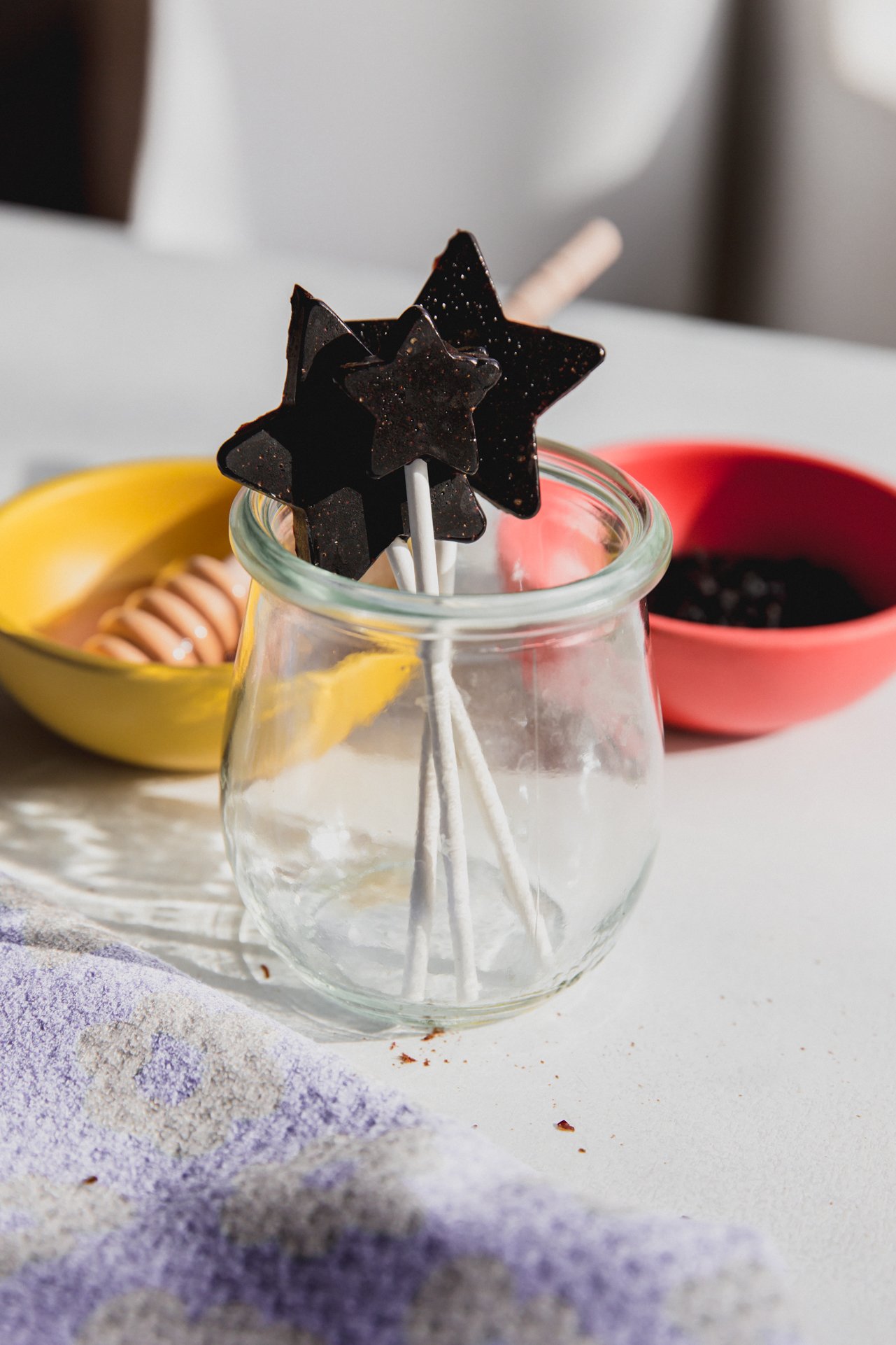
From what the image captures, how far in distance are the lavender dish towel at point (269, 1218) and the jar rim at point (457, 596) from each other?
0.11m

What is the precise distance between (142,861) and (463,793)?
0.14m

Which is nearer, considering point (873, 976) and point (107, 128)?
point (873, 976)

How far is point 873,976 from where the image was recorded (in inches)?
16.7

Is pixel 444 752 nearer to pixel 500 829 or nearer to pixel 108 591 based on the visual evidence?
pixel 500 829

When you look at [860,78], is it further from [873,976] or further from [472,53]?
[873,976]

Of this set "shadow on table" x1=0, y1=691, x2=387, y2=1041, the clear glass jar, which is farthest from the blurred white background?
the clear glass jar

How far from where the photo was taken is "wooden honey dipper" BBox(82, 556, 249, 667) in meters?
0.50

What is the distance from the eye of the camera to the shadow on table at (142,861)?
41 cm

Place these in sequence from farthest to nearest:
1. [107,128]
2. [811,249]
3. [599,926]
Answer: [107,128] < [811,249] < [599,926]

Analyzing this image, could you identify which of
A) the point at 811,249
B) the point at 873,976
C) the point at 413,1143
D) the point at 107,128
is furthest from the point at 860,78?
the point at 413,1143

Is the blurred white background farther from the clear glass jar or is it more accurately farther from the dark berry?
the clear glass jar

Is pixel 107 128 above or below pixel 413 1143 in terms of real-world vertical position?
below

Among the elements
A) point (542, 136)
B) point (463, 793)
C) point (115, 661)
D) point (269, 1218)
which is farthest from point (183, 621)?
point (542, 136)

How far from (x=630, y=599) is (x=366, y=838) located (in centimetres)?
11
